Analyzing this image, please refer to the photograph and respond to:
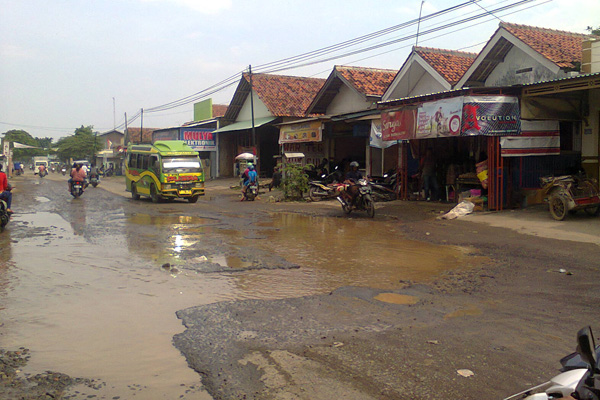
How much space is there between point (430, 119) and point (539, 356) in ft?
37.2

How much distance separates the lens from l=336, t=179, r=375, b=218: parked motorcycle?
47.3ft

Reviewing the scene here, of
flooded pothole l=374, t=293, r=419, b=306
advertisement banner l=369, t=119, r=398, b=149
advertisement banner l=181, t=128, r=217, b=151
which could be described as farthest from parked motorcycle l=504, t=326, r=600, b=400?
advertisement banner l=181, t=128, r=217, b=151

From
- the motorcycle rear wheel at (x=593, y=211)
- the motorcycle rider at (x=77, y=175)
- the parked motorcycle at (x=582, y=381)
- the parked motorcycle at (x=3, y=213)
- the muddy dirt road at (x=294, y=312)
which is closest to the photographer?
the parked motorcycle at (x=582, y=381)

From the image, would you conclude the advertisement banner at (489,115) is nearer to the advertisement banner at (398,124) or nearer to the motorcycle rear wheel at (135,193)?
the advertisement banner at (398,124)

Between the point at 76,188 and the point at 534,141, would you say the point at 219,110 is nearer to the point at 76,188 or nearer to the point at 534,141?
the point at 76,188

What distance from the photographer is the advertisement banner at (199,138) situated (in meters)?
36.7

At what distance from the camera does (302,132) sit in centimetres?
2427

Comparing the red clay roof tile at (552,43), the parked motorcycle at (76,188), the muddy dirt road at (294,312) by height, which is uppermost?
the red clay roof tile at (552,43)

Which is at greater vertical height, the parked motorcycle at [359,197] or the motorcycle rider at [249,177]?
the motorcycle rider at [249,177]

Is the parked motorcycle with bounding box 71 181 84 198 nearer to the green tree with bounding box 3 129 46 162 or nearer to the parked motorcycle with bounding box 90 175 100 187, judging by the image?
the parked motorcycle with bounding box 90 175 100 187

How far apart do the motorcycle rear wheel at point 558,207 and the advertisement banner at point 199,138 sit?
90.8 ft

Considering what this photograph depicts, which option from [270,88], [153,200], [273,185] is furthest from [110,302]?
[270,88]

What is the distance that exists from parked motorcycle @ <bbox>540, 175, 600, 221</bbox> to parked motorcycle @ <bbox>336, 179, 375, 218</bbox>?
452 cm

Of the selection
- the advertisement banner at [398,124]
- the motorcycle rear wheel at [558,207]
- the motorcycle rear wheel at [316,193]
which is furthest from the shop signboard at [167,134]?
the motorcycle rear wheel at [558,207]
